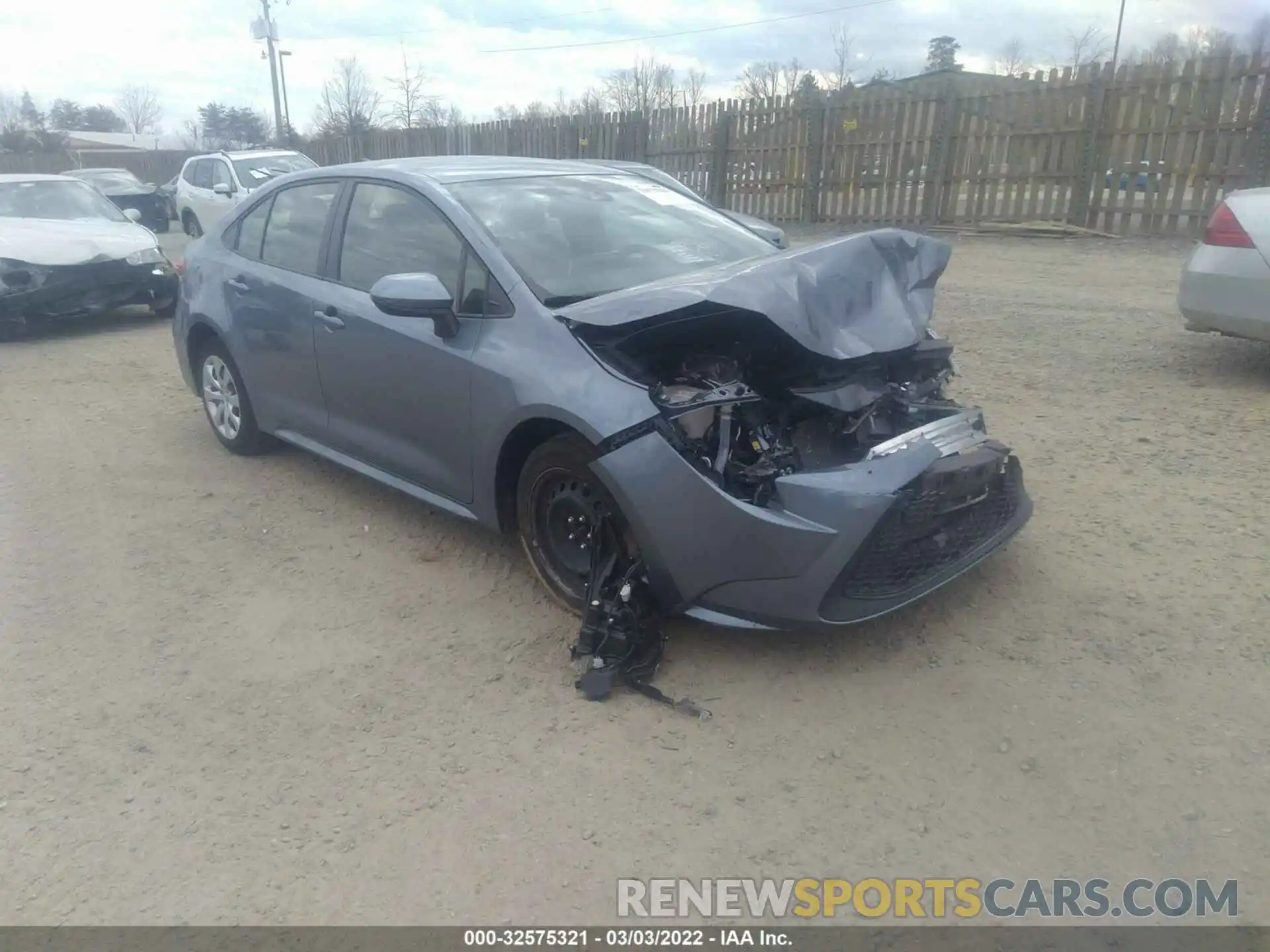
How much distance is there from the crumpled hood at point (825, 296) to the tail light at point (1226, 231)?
309cm

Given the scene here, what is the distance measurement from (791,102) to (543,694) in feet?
48.8

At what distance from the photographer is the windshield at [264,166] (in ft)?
53.2

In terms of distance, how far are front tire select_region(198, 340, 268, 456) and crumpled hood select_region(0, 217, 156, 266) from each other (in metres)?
5.07

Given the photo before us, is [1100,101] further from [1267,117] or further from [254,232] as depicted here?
[254,232]

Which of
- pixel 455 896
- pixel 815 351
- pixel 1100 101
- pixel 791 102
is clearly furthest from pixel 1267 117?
pixel 455 896

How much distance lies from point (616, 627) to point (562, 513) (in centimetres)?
53

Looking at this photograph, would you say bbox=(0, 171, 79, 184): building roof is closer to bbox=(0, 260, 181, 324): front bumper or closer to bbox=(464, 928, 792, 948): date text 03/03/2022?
bbox=(0, 260, 181, 324): front bumper

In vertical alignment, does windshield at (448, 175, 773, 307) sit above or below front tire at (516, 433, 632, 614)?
above

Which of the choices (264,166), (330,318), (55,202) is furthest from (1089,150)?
(55,202)

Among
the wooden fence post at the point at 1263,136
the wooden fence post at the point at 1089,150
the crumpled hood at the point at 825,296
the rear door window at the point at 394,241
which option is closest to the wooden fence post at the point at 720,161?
the wooden fence post at the point at 1089,150

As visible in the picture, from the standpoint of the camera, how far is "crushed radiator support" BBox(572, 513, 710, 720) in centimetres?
348

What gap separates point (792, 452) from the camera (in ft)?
11.4

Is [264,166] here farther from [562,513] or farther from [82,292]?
[562,513]

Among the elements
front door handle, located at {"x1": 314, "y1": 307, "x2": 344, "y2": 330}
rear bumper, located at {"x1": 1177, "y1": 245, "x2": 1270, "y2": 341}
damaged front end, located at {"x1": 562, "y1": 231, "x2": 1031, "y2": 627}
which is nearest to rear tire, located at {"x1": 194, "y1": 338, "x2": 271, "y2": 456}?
front door handle, located at {"x1": 314, "y1": 307, "x2": 344, "y2": 330}
